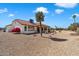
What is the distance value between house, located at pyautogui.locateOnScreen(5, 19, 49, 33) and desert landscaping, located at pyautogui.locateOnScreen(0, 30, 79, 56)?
0.11 metres

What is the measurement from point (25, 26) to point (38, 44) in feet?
1.58

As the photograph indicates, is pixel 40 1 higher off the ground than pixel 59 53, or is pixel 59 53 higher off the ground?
pixel 40 1

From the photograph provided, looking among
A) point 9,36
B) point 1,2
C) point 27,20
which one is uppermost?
point 1,2

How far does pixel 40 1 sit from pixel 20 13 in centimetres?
50

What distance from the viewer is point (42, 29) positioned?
5734 millimetres

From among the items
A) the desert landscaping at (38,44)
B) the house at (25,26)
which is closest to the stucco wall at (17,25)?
the house at (25,26)

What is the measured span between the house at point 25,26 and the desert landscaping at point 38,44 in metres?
0.11

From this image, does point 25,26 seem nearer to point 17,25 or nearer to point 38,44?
point 17,25

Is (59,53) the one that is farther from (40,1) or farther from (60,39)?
(40,1)

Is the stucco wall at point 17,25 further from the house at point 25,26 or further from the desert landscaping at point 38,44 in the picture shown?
the desert landscaping at point 38,44

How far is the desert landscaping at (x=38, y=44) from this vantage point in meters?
5.48

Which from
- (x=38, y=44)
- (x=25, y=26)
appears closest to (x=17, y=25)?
(x=25, y=26)

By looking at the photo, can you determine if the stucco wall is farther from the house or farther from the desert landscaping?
the desert landscaping

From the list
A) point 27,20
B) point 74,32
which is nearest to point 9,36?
point 27,20
